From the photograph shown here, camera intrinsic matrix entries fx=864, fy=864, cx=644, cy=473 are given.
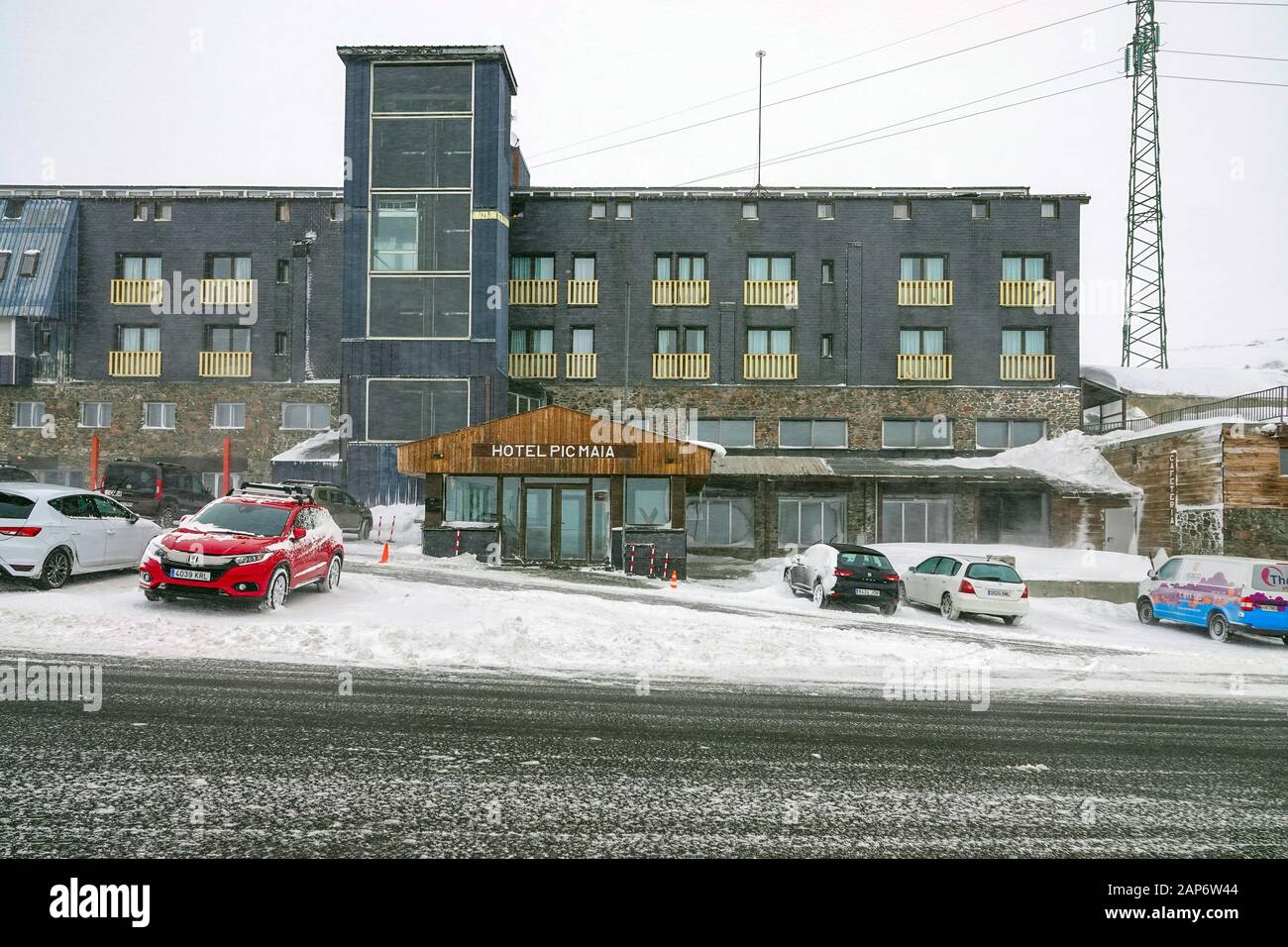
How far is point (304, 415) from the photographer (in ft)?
127

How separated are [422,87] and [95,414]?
814 inches

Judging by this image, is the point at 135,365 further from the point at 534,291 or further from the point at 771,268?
the point at 771,268

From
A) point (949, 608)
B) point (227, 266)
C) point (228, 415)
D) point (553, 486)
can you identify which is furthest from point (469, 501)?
point (227, 266)

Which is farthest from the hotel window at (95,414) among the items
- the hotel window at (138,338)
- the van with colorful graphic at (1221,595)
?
the van with colorful graphic at (1221,595)

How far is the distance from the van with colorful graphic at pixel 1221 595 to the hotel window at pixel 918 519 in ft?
41.6

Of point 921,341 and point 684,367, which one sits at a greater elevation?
point 921,341

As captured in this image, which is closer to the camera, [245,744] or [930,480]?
[245,744]

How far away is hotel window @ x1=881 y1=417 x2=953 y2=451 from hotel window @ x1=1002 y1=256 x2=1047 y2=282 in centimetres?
730

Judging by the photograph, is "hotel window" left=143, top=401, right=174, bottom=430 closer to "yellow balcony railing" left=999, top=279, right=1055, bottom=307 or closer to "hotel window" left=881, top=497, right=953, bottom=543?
"hotel window" left=881, top=497, right=953, bottom=543

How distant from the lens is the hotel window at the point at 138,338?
3959cm
